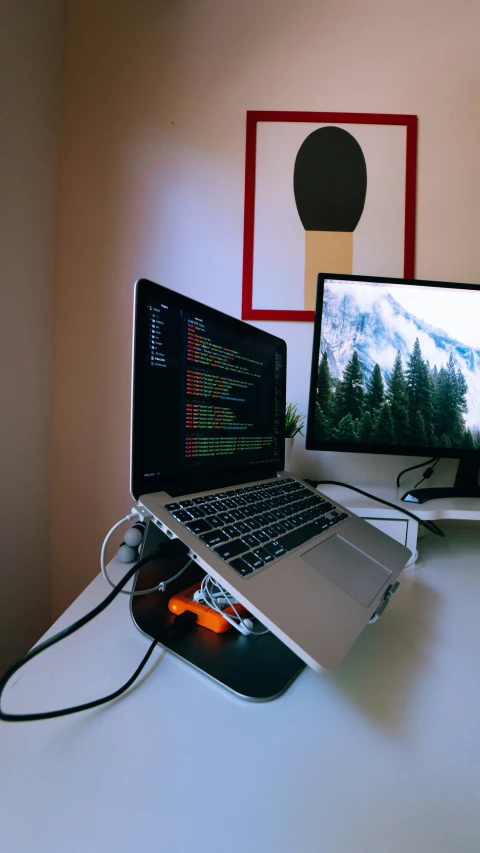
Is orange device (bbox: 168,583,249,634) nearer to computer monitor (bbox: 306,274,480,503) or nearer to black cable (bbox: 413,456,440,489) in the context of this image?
computer monitor (bbox: 306,274,480,503)

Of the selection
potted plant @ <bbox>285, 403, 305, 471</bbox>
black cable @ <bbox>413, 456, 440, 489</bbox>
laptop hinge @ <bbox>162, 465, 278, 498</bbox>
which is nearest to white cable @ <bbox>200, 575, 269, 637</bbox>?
laptop hinge @ <bbox>162, 465, 278, 498</bbox>

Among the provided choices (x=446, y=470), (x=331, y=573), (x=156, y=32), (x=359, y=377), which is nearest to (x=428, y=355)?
(x=359, y=377)

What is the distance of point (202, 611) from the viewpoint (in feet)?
1.46

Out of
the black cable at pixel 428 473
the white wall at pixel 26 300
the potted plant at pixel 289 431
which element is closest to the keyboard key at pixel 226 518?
the potted plant at pixel 289 431

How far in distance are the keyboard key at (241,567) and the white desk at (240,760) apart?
4.2 inches

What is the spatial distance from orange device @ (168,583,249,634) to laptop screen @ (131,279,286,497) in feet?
0.42

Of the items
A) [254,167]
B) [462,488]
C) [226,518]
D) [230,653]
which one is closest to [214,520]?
[226,518]

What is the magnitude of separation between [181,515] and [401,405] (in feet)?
2.03

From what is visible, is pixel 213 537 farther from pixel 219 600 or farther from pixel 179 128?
pixel 179 128

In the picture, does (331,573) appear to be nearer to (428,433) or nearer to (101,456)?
(428,433)

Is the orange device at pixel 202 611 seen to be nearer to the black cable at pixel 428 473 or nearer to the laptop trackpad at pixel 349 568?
the laptop trackpad at pixel 349 568

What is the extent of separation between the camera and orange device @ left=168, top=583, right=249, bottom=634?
434 millimetres

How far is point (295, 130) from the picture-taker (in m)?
0.98

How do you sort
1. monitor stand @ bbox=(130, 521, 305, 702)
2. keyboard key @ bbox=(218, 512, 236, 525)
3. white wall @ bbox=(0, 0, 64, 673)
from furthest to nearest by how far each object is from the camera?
1. white wall @ bbox=(0, 0, 64, 673)
2. keyboard key @ bbox=(218, 512, 236, 525)
3. monitor stand @ bbox=(130, 521, 305, 702)
